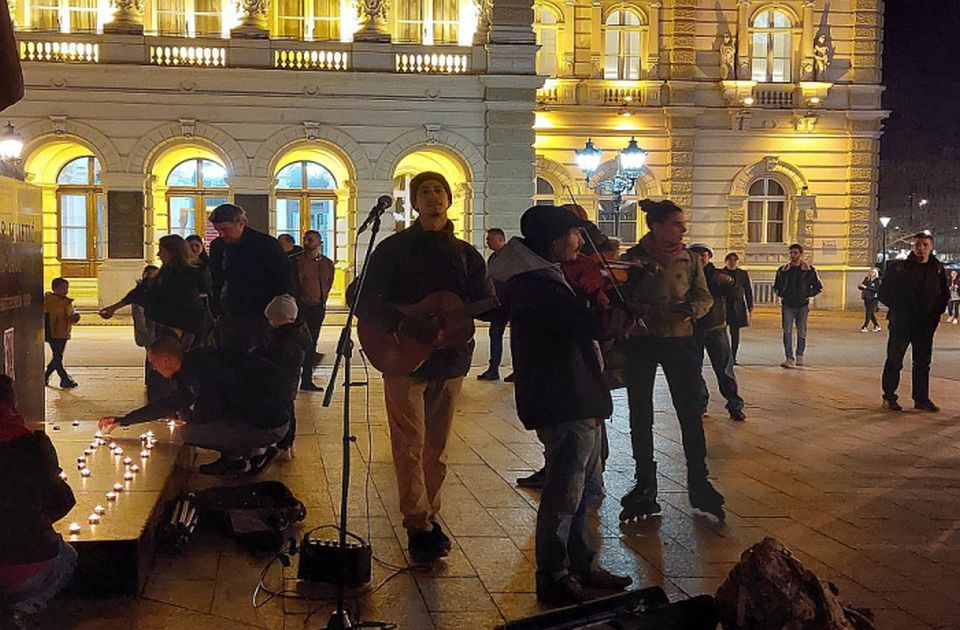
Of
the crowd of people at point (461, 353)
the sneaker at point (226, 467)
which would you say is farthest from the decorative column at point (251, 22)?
the sneaker at point (226, 467)

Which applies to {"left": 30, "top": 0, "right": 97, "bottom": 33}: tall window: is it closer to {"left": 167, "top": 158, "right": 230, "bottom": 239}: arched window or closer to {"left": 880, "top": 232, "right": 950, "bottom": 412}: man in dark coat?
{"left": 167, "top": 158, "right": 230, "bottom": 239}: arched window

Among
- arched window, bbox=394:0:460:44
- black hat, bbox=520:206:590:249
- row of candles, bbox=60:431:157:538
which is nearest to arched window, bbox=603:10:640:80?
Answer: arched window, bbox=394:0:460:44

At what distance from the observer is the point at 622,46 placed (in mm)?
31375

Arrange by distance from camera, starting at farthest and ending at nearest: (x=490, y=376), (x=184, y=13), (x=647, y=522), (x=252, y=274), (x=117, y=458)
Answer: (x=184, y=13)
(x=490, y=376)
(x=252, y=274)
(x=647, y=522)
(x=117, y=458)

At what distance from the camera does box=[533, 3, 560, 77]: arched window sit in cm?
3095

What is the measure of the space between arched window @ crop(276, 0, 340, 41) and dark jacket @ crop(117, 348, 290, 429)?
1935 cm

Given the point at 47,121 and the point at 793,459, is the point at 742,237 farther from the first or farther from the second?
the point at 793,459

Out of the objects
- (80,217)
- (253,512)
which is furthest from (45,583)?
(80,217)

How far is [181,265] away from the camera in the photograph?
402 inches

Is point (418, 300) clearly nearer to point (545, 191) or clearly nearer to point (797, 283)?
point (797, 283)

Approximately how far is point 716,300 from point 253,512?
6.87 meters

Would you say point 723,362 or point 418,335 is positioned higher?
point 418,335

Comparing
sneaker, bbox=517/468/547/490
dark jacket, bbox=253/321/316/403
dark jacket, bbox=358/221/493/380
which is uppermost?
dark jacket, bbox=358/221/493/380

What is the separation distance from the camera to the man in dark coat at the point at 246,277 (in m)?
8.38
